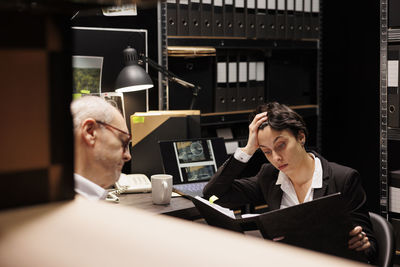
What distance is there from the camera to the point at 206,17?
3334 millimetres

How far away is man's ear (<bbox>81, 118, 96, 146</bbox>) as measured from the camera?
1.70m

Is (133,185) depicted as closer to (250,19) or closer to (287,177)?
(287,177)

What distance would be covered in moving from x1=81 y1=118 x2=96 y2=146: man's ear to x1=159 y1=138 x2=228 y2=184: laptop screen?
2.99ft

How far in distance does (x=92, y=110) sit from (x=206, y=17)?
1.75m

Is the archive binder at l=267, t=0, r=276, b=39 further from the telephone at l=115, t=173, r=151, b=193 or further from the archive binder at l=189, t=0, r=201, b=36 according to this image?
the telephone at l=115, t=173, r=151, b=193

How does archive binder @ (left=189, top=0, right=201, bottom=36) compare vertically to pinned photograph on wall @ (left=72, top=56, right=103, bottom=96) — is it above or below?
above

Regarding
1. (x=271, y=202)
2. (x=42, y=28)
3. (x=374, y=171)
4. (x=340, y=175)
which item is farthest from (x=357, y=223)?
(x=374, y=171)

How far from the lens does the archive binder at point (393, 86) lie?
3.24 m

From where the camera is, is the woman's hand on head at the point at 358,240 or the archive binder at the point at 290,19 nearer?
the woman's hand on head at the point at 358,240

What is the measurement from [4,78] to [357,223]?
5.84ft

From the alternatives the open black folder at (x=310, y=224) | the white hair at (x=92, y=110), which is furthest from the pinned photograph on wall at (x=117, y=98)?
the open black folder at (x=310, y=224)

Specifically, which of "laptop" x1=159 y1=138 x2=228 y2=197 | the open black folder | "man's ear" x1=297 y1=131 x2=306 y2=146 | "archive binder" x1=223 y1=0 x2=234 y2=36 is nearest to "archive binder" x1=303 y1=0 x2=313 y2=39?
"archive binder" x1=223 y1=0 x2=234 y2=36

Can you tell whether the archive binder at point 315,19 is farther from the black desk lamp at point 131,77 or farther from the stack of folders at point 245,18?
the black desk lamp at point 131,77

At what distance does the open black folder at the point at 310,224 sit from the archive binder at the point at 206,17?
1.81 meters
